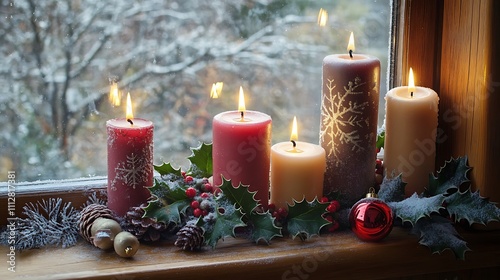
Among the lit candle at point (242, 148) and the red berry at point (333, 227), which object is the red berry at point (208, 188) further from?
the red berry at point (333, 227)

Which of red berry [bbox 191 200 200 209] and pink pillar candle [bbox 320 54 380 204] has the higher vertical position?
pink pillar candle [bbox 320 54 380 204]

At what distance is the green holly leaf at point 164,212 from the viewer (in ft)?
3.67

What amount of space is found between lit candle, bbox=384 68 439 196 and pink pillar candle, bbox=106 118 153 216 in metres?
0.44

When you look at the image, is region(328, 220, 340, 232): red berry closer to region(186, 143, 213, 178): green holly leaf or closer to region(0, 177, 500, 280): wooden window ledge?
region(0, 177, 500, 280): wooden window ledge

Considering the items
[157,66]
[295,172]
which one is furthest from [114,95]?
[295,172]

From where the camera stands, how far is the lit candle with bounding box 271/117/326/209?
1.16 metres

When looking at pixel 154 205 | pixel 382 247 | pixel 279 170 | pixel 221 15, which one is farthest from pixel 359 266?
pixel 221 15

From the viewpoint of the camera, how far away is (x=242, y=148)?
3.76 feet

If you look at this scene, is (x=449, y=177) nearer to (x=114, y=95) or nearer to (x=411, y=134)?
(x=411, y=134)

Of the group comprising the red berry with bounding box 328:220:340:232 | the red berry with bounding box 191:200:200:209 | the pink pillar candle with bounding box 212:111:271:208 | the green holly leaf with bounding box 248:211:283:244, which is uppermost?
the pink pillar candle with bounding box 212:111:271:208

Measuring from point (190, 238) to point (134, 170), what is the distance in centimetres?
16

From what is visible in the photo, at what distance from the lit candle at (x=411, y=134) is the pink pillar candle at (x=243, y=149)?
9.4 inches

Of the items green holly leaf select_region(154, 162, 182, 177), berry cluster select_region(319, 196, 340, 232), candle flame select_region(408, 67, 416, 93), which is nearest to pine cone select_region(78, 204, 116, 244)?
green holly leaf select_region(154, 162, 182, 177)

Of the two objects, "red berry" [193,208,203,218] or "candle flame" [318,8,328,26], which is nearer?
"red berry" [193,208,203,218]
